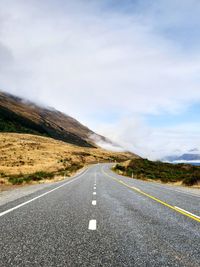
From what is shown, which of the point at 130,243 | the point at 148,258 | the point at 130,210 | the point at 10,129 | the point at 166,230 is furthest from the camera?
the point at 10,129

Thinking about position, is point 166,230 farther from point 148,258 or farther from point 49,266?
point 49,266

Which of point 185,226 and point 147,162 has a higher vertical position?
point 147,162

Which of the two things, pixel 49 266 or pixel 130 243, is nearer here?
pixel 49 266

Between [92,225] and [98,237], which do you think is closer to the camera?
[98,237]

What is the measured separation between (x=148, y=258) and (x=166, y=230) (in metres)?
2.71

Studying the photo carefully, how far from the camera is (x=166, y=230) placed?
809 centimetres

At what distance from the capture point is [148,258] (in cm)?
554

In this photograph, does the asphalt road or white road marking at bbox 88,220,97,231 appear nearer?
the asphalt road

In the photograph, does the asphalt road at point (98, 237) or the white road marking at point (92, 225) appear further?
the white road marking at point (92, 225)

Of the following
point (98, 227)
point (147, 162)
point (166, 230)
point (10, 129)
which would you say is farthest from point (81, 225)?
point (10, 129)

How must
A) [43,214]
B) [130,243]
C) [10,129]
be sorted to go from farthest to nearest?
1. [10,129]
2. [43,214]
3. [130,243]

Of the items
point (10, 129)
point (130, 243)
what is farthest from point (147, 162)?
point (10, 129)

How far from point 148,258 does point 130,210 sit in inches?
243

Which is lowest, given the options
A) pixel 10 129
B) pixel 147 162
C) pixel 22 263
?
pixel 22 263
